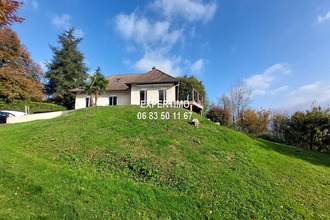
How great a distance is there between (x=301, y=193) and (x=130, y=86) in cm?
1518

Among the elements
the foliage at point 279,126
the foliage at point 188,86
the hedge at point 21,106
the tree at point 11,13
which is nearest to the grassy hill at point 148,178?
the tree at point 11,13

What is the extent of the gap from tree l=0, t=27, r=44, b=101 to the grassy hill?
14144 millimetres

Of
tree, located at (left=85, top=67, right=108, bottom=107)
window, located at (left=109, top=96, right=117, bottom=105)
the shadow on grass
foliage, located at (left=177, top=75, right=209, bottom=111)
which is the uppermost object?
foliage, located at (left=177, top=75, right=209, bottom=111)

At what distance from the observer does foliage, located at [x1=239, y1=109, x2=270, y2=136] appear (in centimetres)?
1808

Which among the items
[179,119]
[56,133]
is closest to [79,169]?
[56,133]

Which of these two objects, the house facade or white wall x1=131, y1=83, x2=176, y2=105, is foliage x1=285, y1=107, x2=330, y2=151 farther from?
white wall x1=131, y1=83, x2=176, y2=105

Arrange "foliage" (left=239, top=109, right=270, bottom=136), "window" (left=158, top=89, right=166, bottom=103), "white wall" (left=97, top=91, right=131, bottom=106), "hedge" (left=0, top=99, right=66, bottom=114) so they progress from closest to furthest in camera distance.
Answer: "window" (left=158, top=89, right=166, bottom=103)
"hedge" (left=0, top=99, right=66, bottom=114)
"white wall" (left=97, top=91, right=131, bottom=106)
"foliage" (left=239, top=109, right=270, bottom=136)

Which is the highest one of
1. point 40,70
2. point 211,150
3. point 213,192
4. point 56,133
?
point 40,70

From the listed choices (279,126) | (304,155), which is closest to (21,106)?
(304,155)

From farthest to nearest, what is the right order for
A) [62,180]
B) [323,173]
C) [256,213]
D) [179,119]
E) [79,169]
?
[179,119] < [323,173] < [79,169] < [62,180] < [256,213]

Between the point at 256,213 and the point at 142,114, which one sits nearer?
the point at 256,213

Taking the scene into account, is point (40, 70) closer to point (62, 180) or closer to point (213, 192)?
point (62, 180)

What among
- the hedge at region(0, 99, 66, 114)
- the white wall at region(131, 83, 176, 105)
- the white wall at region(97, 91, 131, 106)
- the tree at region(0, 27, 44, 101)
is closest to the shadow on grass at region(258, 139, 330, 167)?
the white wall at region(131, 83, 176, 105)

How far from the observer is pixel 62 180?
378 cm
